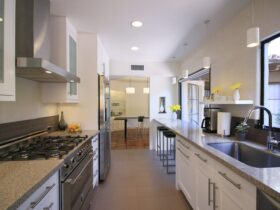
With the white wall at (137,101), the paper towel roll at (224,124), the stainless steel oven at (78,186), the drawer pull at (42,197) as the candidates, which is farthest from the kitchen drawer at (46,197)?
the white wall at (137,101)

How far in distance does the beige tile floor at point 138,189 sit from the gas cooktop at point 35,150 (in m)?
1.09

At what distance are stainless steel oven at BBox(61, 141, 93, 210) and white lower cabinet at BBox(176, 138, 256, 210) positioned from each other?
4.23 feet

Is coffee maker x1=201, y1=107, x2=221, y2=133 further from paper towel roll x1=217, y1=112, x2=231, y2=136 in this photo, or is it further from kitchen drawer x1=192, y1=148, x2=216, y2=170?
kitchen drawer x1=192, y1=148, x2=216, y2=170

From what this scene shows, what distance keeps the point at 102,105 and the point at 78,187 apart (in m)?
1.66

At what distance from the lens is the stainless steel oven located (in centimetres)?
156

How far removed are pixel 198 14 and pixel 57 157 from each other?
247 centimetres

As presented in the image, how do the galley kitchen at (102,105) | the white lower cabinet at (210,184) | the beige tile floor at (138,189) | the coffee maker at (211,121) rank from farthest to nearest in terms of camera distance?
the coffee maker at (211,121) → the beige tile floor at (138,189) → the galley kitchen at (102,105) → the white lower cabinet at (210,184)

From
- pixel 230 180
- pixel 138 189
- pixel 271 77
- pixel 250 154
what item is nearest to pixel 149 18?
pixel 271 77

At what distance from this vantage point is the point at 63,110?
3188 mm

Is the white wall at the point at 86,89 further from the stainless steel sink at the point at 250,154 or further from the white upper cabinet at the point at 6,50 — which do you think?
the stainless steel sink at the point at 250,154

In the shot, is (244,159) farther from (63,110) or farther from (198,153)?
(63,110)

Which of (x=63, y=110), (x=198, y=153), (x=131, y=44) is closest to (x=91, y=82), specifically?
(x=63, y=110)

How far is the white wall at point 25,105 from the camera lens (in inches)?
73.7

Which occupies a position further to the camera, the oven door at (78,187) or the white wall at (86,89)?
the white wall at (86,89)
